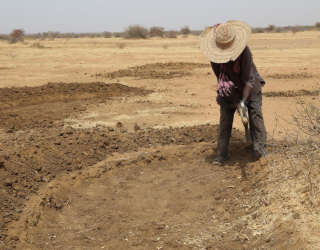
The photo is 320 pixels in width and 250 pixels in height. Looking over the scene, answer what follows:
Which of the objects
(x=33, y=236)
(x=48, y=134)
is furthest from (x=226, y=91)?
(x=48, y=134)

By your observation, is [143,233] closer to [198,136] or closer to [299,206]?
[299,206]

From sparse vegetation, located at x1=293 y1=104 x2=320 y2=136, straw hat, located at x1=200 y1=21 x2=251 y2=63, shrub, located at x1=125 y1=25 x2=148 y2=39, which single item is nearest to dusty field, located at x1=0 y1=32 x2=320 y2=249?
sparse vegetation, located at x1=293 y1=104 x2=320 y2=136

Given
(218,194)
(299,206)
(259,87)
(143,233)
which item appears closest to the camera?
(299,206)

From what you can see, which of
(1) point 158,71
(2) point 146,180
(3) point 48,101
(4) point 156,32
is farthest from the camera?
(4) point 156,32

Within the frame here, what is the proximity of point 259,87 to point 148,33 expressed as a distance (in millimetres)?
43490

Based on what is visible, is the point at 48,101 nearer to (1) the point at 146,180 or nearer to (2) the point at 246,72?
(1) the point at 146,180

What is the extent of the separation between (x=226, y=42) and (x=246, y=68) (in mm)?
386

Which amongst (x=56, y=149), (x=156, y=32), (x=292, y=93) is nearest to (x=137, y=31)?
(x=156, y=32)

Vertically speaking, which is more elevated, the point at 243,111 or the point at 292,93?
the point at 243,111

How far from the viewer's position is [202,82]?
40.9 feet

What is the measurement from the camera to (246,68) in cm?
464

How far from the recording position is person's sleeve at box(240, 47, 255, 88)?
15.2ft

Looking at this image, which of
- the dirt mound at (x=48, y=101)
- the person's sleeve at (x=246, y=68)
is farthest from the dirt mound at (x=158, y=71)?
the person's sleeve at (x=246, y=68)

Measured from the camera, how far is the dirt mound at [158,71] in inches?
548
